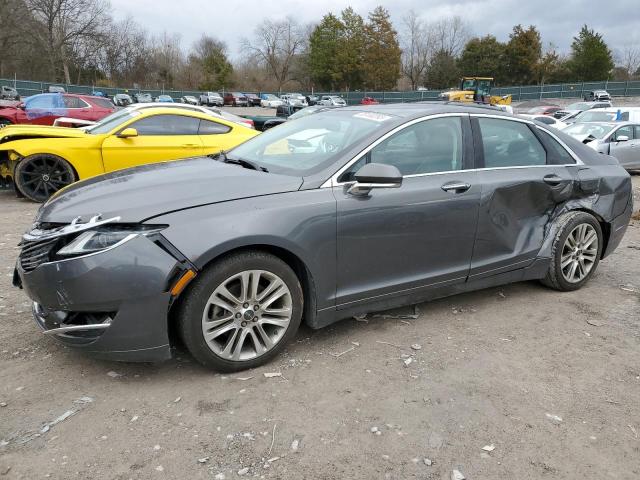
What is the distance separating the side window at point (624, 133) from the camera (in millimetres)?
13136

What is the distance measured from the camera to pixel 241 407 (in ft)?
9.08

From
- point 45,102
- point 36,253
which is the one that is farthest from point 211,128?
point 45,102

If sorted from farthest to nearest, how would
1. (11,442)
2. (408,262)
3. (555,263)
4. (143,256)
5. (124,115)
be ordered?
(124,115), (555,263), (408,262), (143,256), (11,442)

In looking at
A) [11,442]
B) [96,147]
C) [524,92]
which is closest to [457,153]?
[11,442]

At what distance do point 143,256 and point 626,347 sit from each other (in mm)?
3242

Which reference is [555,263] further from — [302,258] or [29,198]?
[29,198]

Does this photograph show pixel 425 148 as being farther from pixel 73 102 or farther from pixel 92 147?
pixel 73 102

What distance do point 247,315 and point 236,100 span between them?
5421 centimetres

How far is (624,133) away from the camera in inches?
522

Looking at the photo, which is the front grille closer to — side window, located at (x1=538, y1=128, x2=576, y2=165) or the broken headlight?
the broken headlight

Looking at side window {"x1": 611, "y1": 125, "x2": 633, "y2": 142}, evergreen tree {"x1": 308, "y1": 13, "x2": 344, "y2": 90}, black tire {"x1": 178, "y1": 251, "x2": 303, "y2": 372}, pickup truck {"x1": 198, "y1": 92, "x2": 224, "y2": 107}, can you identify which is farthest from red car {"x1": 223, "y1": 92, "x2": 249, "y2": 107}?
black tire {"x1": 178, "y1": 251, "x2": 303, "y2": 372}

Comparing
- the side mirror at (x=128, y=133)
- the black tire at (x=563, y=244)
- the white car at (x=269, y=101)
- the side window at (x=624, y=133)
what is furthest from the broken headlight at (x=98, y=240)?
the white car at (x=269, y=101)

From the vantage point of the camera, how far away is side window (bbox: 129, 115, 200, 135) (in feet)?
25.5

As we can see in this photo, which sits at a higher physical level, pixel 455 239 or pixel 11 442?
pixel 455 239
